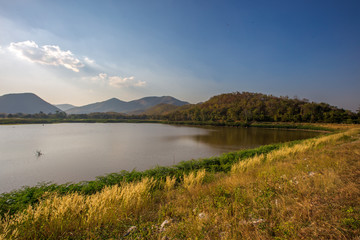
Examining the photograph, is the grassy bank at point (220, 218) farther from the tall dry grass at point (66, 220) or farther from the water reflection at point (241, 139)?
the water reflection at point (241, 139)

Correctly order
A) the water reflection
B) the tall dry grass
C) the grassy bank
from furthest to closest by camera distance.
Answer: the water reflection → the tall dry grass → the grassy bank

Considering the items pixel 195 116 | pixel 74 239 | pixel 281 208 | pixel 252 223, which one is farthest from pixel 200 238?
pixel 195 116

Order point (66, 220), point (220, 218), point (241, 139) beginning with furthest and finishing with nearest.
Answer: point (241, 139)
point (66, 220)
point (220, 218)

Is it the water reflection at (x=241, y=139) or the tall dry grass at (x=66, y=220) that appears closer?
the tall dry grass at (x=66, y=220)

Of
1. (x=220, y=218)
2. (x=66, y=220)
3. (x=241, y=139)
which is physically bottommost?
(x=241, y=139)

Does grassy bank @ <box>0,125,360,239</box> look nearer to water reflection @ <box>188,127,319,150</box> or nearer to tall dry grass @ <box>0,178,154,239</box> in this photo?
tall dry grass @ <box>0,178,154,239</box>

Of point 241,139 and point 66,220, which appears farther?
point 241,139

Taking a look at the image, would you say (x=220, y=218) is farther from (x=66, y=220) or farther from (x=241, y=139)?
(x=241, y=139)

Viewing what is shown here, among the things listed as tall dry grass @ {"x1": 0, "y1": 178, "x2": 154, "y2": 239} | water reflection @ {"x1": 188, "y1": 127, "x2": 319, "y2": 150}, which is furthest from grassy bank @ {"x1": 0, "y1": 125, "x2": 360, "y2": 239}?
water reflection @ {"x1": 188, "y1": 127, "x2": 319, "y2": 150}

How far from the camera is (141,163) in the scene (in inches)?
537

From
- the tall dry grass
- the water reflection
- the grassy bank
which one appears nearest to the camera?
the grassy bank

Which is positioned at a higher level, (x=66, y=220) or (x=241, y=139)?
(x=66, y=220)

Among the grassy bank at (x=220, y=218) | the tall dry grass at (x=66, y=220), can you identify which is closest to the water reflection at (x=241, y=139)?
the grassy bank at (x=220, y=218)

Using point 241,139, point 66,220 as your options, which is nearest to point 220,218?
point 66,220
